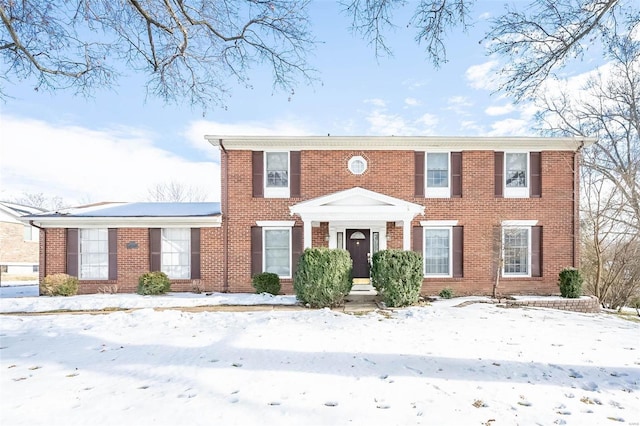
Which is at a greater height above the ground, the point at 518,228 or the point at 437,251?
the point at 518,228

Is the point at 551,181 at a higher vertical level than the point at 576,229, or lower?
higher

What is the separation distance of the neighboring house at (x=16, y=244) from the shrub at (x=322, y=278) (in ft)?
79.4

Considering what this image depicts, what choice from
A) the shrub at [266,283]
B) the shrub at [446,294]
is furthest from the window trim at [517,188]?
the shrub at [266,283]

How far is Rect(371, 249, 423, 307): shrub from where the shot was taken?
9.53 m

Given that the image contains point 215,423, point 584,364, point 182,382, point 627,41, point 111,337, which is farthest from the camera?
point 111,337

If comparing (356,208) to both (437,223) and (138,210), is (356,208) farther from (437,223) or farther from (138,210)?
(138,210)

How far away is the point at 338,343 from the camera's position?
6.04m

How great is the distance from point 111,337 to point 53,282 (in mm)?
7044

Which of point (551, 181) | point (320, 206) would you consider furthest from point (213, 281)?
point (551, 181)

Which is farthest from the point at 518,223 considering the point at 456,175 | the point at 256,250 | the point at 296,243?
the point at 256,250

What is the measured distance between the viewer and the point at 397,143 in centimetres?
1231

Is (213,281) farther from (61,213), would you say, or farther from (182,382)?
(182,382)

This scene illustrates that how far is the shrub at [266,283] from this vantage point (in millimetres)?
11312

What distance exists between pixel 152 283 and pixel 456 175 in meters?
11.8
